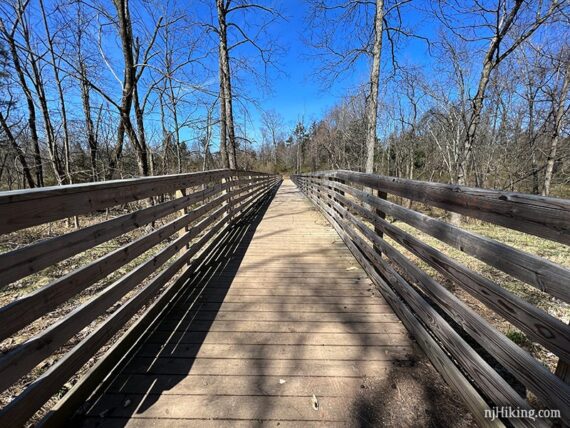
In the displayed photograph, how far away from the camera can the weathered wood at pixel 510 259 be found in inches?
43.4

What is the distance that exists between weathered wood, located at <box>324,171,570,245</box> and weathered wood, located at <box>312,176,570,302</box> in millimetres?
109

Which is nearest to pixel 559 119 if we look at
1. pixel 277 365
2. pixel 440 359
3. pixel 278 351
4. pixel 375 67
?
pixel 375 67

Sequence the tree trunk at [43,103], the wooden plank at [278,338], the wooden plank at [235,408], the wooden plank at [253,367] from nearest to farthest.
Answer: the wooden plank at [235,408] < the wooden plank at [253,367] < the wooden plank at [278,338] < the tree trunk at [43,103]

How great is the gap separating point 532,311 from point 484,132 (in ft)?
67.5

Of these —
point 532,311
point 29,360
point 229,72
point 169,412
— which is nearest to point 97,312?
point 29,360

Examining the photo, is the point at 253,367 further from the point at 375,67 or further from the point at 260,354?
the point at 375,67

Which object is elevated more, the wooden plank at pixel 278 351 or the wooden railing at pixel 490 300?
the wooden railing at pixel 490 300

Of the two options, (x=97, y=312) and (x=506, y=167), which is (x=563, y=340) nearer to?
(x=97, y=312)

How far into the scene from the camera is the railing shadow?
1.78 m

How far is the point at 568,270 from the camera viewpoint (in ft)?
3.56

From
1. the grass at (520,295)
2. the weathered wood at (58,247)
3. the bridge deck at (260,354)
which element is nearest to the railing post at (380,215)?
the bridge deck at (260,354)

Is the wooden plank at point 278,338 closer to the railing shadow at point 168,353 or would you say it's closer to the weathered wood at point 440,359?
the railing shadow at point 168,353

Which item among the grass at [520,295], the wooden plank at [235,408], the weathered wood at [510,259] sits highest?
the weathered wood at [510,259]

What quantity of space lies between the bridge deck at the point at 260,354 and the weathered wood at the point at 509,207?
4.08 feet
